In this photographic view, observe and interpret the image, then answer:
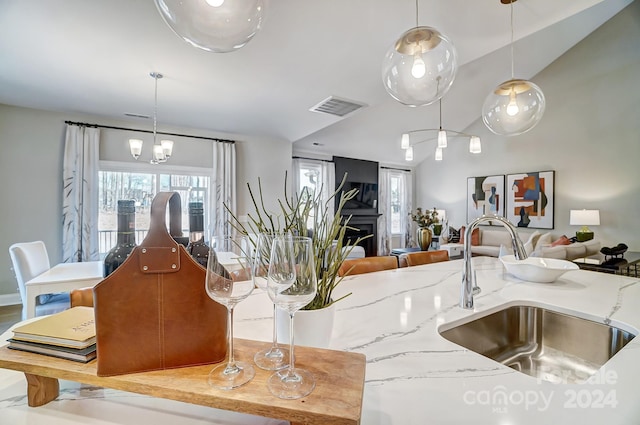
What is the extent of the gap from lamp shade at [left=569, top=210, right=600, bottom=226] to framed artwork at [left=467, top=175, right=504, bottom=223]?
49.0 inches

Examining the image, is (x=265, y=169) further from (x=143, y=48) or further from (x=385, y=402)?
(x=385, y=402)

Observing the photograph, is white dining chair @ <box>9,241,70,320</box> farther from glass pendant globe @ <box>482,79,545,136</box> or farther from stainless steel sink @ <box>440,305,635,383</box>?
glass pendant globe @ <box>482,79,545,136</box>

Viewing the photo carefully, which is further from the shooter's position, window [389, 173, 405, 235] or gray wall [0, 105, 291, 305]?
window [389, 173, 405, 235]

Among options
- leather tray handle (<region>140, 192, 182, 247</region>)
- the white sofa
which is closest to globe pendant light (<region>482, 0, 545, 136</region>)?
the white sofa

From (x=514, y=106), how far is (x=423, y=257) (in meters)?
1.14

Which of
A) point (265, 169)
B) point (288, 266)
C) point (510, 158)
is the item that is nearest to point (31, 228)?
point (265, 169)

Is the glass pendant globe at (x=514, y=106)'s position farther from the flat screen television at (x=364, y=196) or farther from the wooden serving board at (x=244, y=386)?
the flat screen television at (x=364, y=196)

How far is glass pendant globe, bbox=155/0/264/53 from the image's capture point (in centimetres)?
86

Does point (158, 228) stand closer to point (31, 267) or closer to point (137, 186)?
point (31, 267)

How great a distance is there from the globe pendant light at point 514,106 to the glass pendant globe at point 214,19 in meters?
1.59

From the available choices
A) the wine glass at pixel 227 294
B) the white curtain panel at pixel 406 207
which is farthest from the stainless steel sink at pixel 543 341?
the white curtain panel at pixel 406 207

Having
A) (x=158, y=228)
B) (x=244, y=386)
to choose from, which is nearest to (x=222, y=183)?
(x=158, y=228)

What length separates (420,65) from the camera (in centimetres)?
132

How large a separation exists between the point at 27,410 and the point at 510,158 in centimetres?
730
